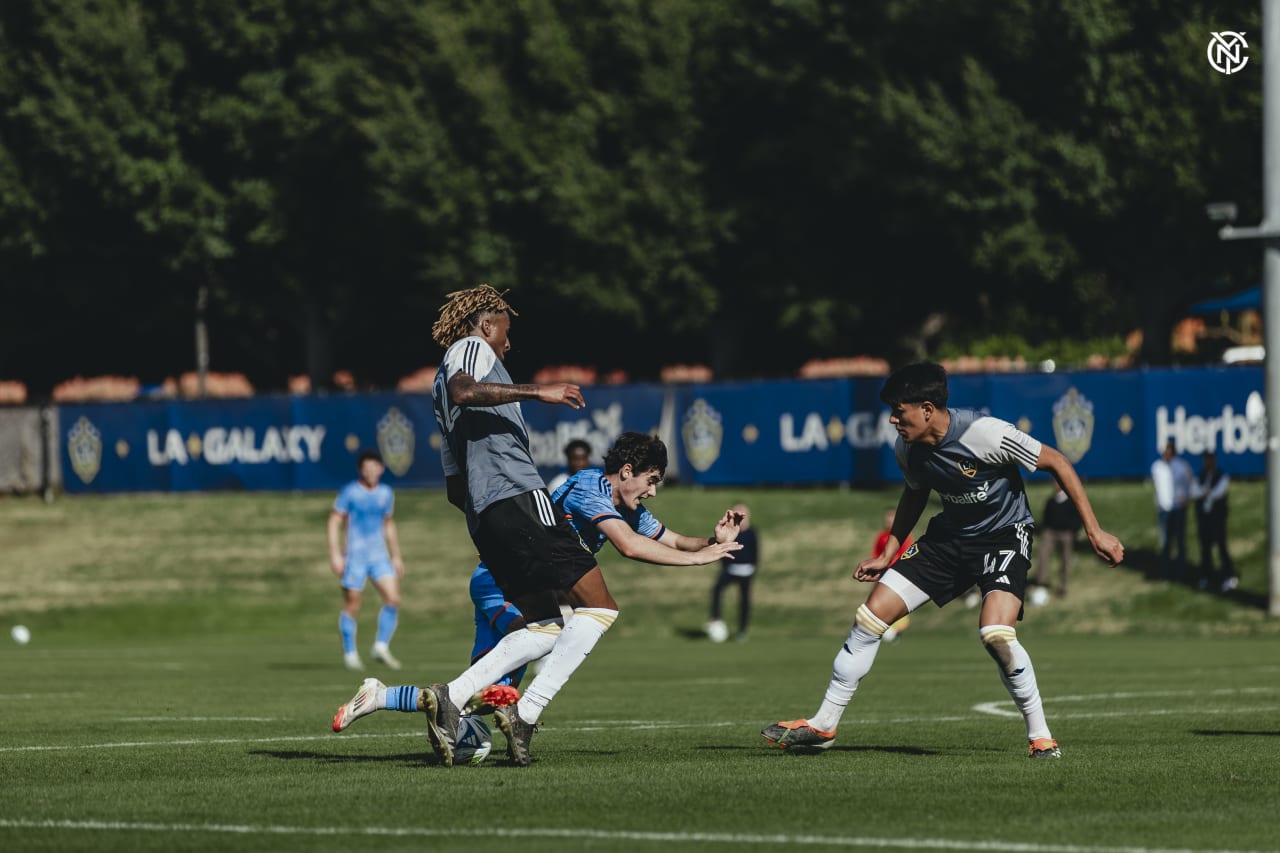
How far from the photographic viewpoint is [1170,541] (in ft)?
108

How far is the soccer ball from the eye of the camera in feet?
36.1

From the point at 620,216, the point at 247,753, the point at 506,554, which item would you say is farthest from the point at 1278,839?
the point at 620,216

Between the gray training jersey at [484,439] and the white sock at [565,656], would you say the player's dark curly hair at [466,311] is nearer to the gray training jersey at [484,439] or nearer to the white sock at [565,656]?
the gray training jersey at [484,439]

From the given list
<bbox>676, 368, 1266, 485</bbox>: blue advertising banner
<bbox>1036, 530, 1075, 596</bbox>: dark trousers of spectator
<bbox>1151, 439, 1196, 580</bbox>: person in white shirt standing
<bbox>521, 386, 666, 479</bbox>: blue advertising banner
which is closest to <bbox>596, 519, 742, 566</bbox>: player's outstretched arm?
<bbox>1036, 530, 1075, 596</bbox>: dark trousers of spectator

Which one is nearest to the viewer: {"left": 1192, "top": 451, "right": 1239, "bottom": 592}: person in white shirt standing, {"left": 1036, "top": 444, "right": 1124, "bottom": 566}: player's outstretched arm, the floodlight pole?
{"left": 1036, "top": 444, "right": 1124, "bottom": 566}: player's outstretched arm

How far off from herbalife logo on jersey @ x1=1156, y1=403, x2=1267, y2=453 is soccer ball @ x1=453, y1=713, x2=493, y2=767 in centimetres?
2515

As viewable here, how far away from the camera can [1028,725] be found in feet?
36.8

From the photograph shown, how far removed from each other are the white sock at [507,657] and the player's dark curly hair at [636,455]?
0.88m

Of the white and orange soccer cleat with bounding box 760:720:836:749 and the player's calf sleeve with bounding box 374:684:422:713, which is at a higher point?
the player's calf sleeve with bounding box 374:684:422:713

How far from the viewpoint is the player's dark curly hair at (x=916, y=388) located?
36.1ft

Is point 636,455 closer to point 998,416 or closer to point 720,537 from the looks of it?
point 720,537

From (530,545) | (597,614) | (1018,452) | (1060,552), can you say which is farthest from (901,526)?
(1060,552)

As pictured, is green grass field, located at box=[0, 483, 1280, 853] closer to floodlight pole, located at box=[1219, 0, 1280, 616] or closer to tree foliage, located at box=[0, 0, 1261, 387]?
floodlight pole, located at box=[1219, 0, 1280, 616]

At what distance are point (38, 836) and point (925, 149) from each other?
38730 mm
